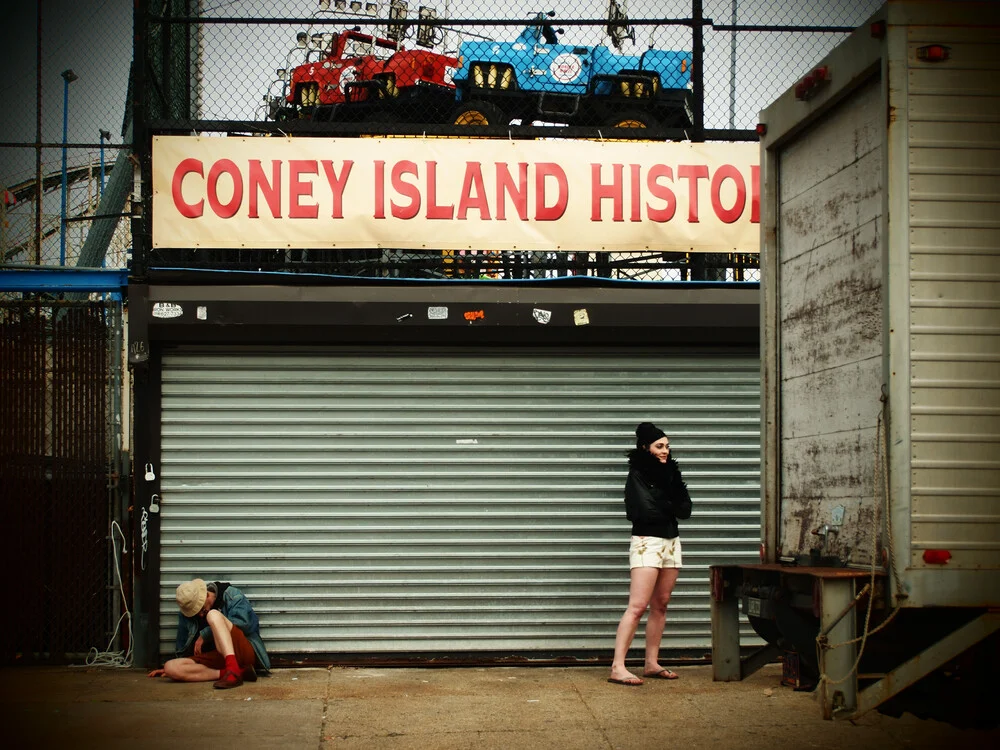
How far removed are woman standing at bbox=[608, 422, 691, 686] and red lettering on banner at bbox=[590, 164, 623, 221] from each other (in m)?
2.05

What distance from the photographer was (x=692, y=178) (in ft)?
33.6

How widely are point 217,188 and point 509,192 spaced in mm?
2413

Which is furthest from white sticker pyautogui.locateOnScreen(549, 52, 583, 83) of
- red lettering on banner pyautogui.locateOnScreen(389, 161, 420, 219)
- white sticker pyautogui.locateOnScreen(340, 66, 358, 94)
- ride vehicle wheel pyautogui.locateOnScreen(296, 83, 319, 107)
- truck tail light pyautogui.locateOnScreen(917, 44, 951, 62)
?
truck tail light pyautogui.locateOnScreen(917, 44, 951, 62)

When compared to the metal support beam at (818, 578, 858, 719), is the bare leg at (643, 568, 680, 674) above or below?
below

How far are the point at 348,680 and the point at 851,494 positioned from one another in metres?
4.75

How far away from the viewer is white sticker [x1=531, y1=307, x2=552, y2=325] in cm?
984

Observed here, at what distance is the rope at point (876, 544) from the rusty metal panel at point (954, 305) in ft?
0.46

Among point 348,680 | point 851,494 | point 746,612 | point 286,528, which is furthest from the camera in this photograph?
point 286,528

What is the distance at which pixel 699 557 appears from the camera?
33.3 ft

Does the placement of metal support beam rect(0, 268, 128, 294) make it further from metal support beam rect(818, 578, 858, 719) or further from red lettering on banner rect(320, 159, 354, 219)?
metal support beam rect(818, 578, 858, 719)

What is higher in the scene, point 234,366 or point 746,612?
point 234,366

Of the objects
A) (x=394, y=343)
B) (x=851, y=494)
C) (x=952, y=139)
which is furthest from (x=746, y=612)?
(x=394, y=343)

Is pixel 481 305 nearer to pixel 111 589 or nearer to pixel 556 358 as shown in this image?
pixel 556 358

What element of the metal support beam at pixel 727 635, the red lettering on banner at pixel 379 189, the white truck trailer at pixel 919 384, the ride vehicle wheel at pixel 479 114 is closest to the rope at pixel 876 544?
the white truck trailer at pixel 919 384
